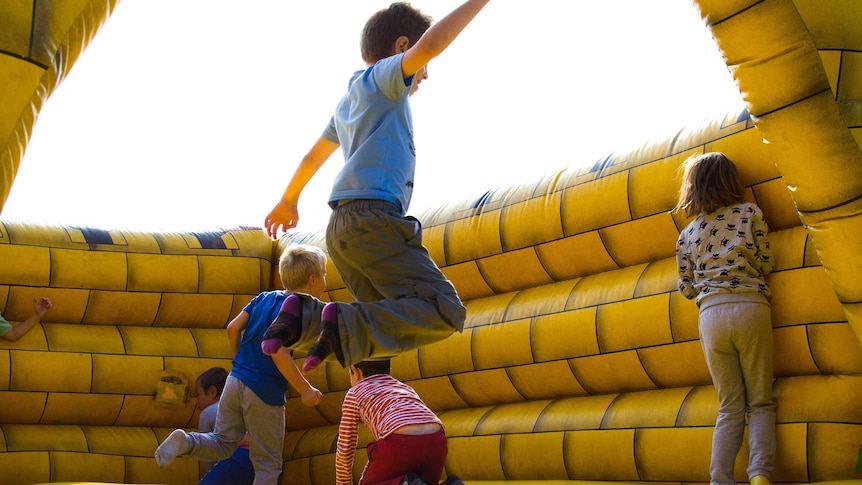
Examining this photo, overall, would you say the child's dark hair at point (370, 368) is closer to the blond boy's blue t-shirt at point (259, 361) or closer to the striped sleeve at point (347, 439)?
the striped sleeve at point (347, 439)

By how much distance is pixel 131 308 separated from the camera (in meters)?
3.21

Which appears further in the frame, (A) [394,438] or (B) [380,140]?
(A) [394,438]

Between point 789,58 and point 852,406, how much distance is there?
0.77 meters

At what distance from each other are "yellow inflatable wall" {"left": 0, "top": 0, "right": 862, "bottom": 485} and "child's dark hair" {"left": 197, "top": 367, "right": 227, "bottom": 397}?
0.11 m

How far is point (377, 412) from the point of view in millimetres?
2057

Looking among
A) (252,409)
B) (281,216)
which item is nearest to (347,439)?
(252,409)

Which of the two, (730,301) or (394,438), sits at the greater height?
(394,438)

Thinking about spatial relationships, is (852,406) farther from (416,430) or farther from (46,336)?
(46,336)

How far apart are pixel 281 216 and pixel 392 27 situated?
19.1 inches

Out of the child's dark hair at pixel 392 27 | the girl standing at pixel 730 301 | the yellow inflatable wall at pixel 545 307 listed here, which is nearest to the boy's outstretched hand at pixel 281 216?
the child's dark hair at pixel 392 27

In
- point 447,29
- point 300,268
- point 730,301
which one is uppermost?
point 447,29

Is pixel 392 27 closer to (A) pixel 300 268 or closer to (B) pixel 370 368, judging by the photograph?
(A) pixel 300 268

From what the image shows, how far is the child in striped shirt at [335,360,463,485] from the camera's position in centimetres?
193

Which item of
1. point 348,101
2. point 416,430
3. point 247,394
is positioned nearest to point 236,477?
point 247,394
